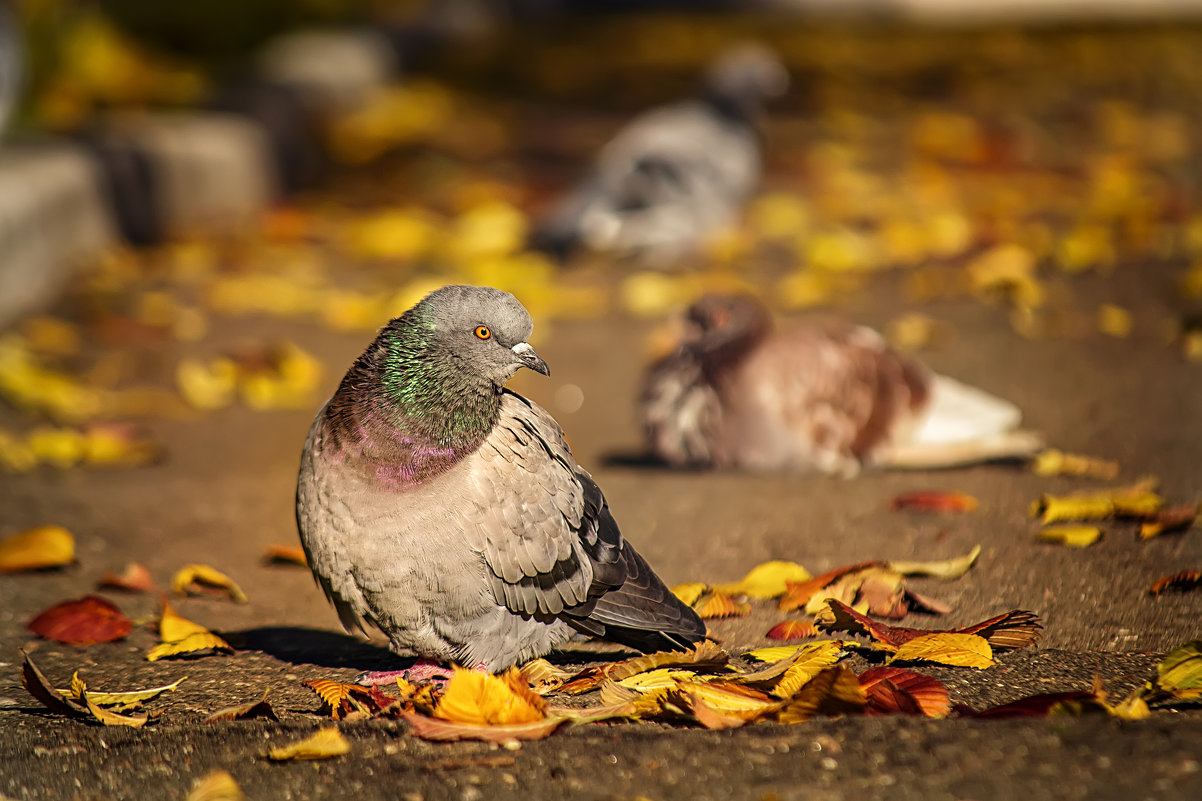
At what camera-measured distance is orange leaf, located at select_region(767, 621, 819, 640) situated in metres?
2.98

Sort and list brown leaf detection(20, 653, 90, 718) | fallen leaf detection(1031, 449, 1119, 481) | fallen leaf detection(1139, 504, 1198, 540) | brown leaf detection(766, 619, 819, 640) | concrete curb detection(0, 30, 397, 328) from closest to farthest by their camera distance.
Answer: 1. brown leaf detection(20, 653, 90, 718)
2. brown leaf detection(766, 619, 819, 640)
3. fallen leaf detection(1139, 504, 1198, 540)
4. fallen leaf detection(1031, 449, 1119, 481)
5. concrete curb detection(0, 30, 397, 328)

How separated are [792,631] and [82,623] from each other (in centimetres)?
169

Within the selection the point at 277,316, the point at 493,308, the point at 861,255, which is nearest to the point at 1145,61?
the point at 861,255

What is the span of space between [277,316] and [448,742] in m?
4.34

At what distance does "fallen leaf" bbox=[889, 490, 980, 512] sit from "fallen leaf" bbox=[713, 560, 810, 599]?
0.75 m

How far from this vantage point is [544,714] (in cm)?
253

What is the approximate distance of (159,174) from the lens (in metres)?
7.88

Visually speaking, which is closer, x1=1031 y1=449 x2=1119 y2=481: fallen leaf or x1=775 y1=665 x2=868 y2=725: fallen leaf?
x1=775 y1=665 x2=868 y2=725: fallen leaf

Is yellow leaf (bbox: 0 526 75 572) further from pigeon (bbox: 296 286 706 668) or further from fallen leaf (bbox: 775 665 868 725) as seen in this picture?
fallen leaf (bbox: 775 665 868 725)

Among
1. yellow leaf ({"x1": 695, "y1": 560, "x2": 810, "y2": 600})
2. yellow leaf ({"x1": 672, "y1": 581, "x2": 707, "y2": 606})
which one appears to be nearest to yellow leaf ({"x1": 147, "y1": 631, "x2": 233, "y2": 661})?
yellow leaf ({"x1": 672, "y1": 581, "x2": 707, "y2": 606})

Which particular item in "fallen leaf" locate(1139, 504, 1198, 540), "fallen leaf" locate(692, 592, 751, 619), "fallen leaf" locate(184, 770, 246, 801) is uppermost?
"fallen leaf" locate(1139, 504, 1198, 540)

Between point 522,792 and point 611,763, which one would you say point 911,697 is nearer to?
point 611,763

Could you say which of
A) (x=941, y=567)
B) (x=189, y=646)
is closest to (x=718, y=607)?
(x=941, y=567)

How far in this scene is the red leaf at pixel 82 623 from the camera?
318 cm
